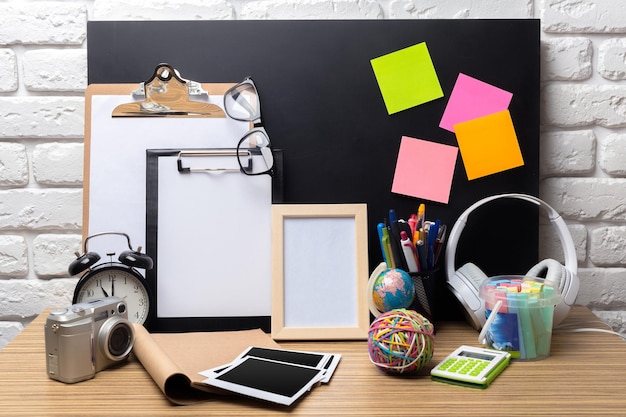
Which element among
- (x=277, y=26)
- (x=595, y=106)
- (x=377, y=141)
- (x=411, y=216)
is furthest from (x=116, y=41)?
(x=595, y=106)

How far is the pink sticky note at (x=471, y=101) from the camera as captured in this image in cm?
107

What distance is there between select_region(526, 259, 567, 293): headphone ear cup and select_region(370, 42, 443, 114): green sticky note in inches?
14.2

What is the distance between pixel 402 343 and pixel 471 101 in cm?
51

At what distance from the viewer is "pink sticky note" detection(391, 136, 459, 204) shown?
1071 millimetres

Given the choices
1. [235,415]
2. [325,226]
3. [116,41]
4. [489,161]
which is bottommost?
[235,415]

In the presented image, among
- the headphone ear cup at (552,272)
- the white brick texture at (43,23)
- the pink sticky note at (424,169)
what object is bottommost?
the headphone ear cup at (552,272)

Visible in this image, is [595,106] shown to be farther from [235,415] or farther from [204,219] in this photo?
[235,415]

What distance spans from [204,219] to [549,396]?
0.62 metres

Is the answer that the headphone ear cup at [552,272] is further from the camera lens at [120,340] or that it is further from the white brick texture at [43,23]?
the white brick texture at [43,23]

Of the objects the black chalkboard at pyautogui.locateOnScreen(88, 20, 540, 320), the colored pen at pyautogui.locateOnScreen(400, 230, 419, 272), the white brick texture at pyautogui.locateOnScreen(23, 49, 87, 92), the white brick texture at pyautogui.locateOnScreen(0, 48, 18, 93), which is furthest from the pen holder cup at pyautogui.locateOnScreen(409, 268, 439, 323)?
the white brick texture at pyautogui.locateOnScreen(0, 48, 18, 93)

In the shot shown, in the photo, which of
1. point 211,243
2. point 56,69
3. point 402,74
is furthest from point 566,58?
point 56,69

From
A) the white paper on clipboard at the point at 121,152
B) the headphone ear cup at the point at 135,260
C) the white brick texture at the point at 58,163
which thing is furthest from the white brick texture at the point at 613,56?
the white brick texture at the point at 58,163

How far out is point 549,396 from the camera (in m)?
0.73

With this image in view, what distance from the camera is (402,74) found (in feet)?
3.50
